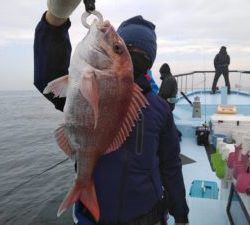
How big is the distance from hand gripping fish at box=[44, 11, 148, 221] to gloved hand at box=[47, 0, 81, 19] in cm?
17

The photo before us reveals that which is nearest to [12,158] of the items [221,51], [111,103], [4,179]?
[4,179]

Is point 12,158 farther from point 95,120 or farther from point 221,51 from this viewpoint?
point 95,120

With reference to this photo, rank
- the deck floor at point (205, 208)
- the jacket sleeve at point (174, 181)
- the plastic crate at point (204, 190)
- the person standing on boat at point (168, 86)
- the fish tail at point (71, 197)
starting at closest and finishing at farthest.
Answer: the fish tail at point (71, 197), the jacket sleeve at point (174, 181), the deck floor at point (205, 208), the plastic crate at point (204, 190), the person standing on boat at point (168, 86)

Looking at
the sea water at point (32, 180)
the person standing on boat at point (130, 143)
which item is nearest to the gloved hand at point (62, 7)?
the person standing on boat at point (130, 143)

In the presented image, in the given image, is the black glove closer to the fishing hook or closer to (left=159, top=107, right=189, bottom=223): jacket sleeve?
the fishing hook

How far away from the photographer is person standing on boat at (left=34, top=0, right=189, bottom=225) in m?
2.06

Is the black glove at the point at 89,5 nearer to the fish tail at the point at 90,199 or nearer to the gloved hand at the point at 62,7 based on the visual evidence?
the gloved hand at the point at 62,7

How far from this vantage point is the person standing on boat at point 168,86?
9.35 meters

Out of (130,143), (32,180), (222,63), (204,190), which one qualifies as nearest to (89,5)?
(130,143)

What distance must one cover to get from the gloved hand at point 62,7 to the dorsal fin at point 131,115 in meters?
0.52

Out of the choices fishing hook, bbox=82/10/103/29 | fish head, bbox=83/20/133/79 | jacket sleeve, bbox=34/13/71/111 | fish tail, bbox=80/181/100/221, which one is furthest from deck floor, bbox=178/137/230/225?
fishing hook, bbox=82/10/103/29

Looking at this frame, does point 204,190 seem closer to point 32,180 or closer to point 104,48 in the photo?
point 104,48

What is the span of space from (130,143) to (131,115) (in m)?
0.38

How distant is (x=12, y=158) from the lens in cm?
1495
